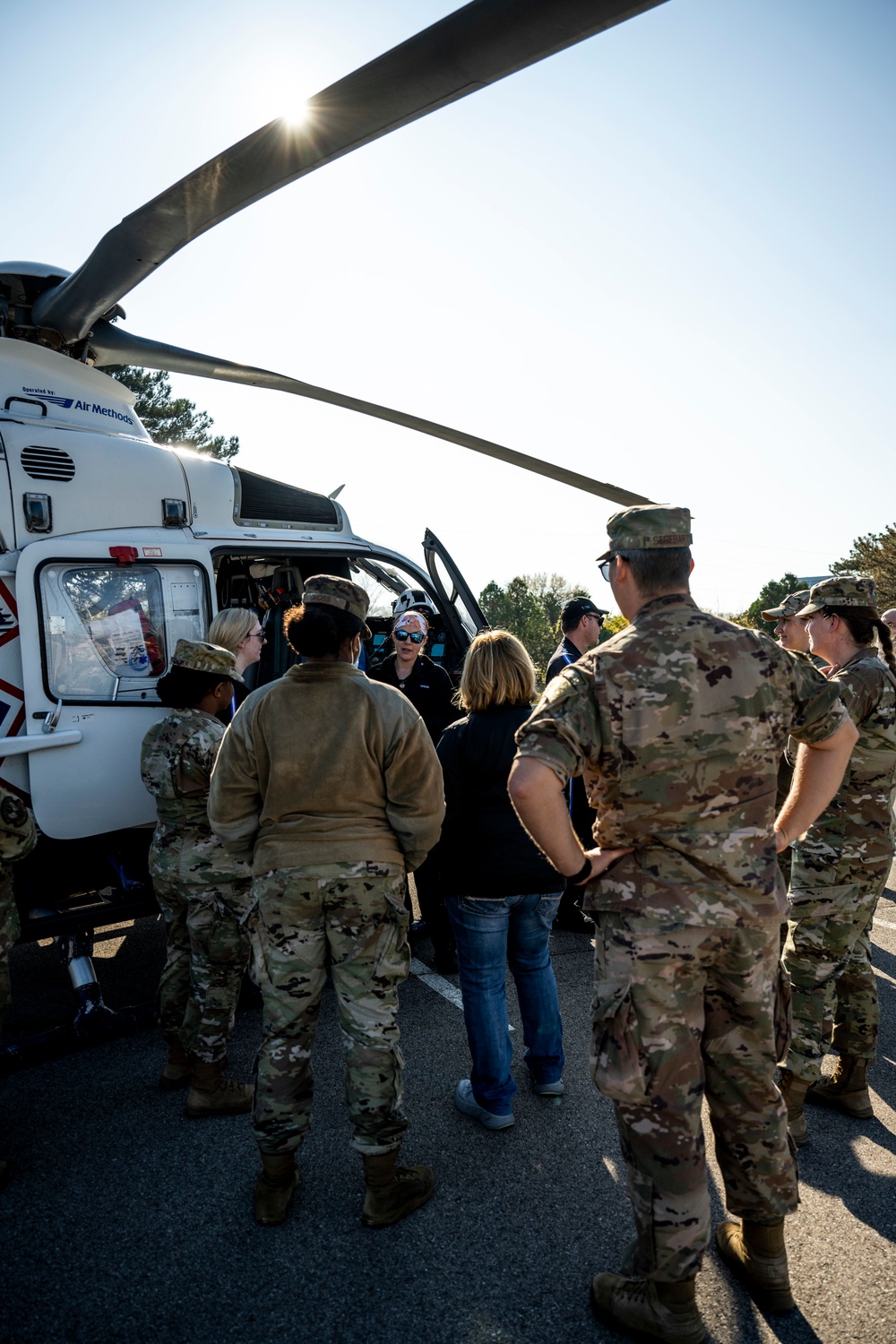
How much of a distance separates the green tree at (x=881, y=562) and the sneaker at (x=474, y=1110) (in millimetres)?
25544

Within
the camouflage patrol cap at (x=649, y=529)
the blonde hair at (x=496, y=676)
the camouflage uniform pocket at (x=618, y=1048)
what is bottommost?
the camouflage uniform pocket at (x=618, y=1048)

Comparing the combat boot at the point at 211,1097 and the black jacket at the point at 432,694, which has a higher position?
the black jacket at the point at 432,694

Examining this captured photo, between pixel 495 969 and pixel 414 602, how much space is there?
3011 millimetres

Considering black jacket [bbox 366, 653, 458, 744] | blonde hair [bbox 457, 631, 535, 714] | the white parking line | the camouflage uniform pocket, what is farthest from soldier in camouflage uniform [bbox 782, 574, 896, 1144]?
black jacket [bbox 366, 653, 458, 744]

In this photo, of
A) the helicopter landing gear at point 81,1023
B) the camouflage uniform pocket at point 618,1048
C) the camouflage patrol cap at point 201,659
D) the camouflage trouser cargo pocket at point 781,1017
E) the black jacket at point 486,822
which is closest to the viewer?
the camouflage uniform pocket at point 618,1048

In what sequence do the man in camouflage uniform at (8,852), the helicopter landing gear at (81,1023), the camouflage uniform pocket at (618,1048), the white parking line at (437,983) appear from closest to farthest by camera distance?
the camouflage uniform pocket at (618,1048), the man in camouflage uniform at (8,852), the helicopter landing gear at (81,1023), the white parking line at (437,983)

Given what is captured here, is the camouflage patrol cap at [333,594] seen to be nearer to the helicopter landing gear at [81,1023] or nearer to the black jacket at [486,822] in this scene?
the black jacket at [486,822]

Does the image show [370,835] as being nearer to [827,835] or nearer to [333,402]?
[827,835]

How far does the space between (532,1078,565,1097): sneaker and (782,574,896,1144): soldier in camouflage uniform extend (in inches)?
33.5

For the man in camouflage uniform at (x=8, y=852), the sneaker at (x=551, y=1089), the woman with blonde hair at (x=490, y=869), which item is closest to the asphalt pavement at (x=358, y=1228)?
the sneaker at (x=551, y=1089)

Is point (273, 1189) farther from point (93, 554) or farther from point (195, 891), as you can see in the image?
point (93, 554)

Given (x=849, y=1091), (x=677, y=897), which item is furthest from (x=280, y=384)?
(x=849, y=1091)

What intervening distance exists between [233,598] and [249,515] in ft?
3.73

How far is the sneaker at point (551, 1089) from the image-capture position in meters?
3.31
